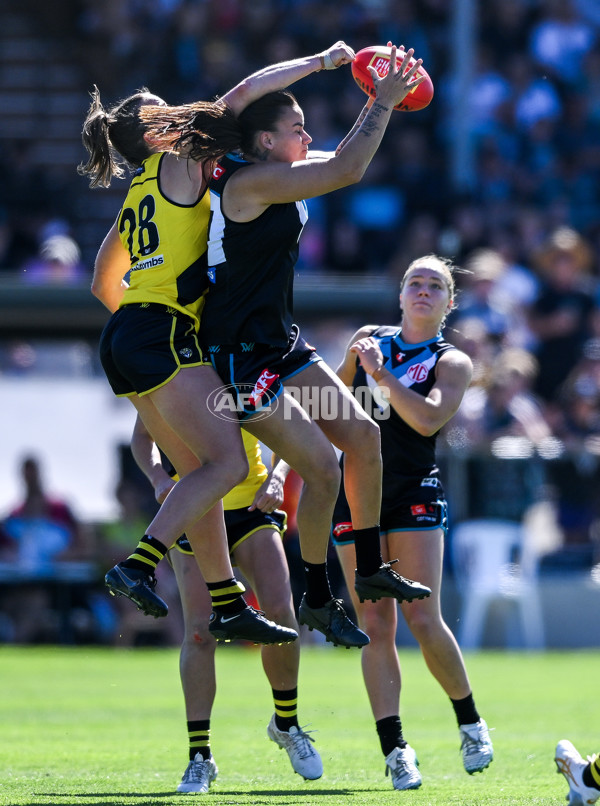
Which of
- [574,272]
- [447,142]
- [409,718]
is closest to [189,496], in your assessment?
[409,718]

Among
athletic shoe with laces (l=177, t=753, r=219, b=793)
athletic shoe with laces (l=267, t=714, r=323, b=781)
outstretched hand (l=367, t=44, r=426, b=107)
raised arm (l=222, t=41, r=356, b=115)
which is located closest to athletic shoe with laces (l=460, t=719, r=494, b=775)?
athletic shoe with laces (l=267, t=714, r=323, b=781)

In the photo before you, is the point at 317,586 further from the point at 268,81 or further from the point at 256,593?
the point at 268,81

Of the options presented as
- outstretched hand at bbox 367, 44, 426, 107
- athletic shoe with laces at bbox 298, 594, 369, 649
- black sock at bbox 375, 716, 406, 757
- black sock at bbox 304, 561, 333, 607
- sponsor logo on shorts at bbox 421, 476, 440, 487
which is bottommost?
black sock at bbox 375, 716, 406, 757

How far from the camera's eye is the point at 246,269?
597 cm

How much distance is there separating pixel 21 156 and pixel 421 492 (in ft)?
43.6

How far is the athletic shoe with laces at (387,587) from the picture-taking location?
6.06m

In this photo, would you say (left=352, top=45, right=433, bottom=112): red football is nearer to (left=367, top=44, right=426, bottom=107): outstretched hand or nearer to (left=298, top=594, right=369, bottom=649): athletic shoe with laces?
(left=367, top=44, right=426, bottom=107): outstretched hand

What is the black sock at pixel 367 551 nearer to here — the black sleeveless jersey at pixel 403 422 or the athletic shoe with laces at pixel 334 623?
the athletic shoe with laces at pixel 334 623

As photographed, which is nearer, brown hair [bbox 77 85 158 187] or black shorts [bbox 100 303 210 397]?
black shorts [bbox 100 303 210 397]

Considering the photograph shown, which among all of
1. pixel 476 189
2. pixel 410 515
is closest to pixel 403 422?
pixel 410 515

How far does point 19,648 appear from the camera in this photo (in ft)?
47.2

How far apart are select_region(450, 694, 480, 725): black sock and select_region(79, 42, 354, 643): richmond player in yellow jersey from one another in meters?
1.18

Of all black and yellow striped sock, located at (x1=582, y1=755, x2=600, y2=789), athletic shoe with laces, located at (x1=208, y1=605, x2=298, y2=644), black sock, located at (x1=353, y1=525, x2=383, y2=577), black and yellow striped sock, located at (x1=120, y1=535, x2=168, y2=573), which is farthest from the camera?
black sock, located at (x1=353, y1=525, x2=383, y2=577)

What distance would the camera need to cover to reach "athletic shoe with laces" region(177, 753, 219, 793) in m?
6.16
